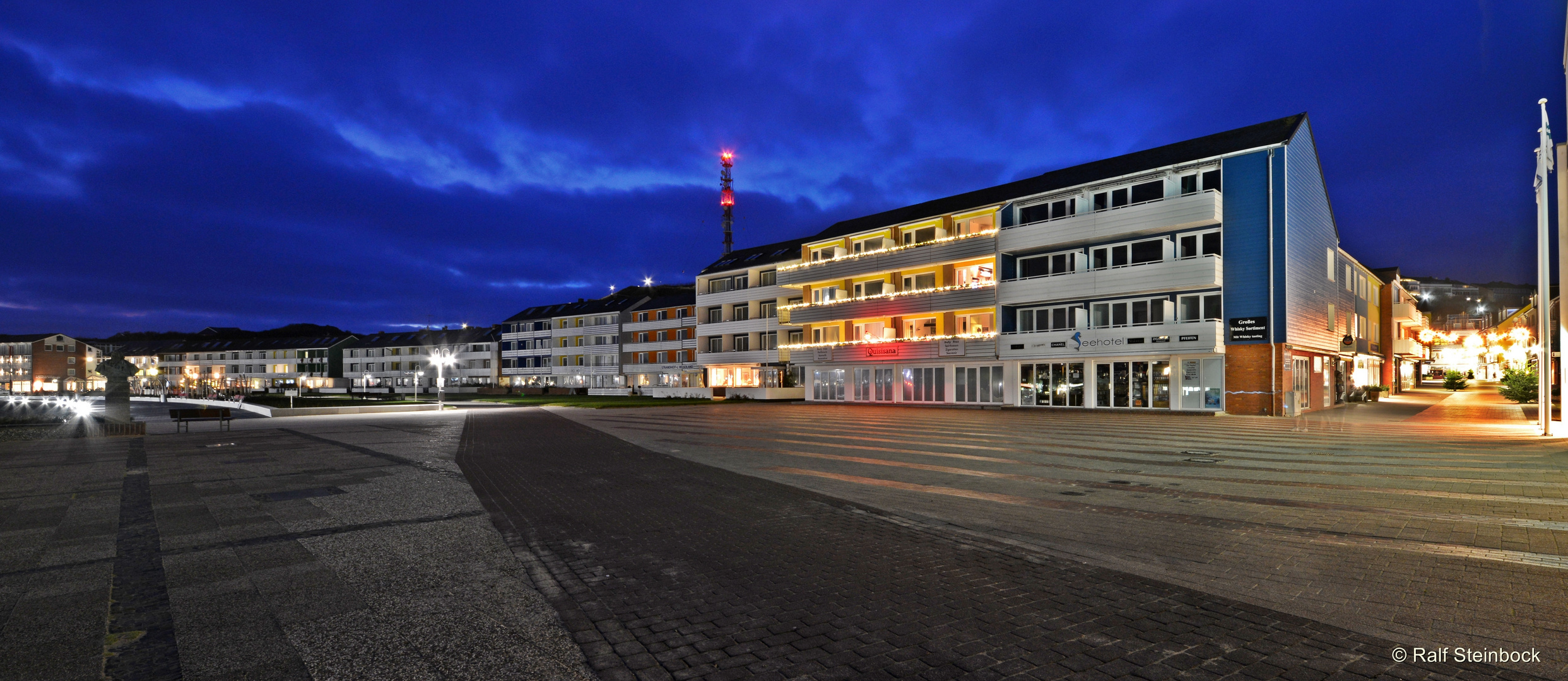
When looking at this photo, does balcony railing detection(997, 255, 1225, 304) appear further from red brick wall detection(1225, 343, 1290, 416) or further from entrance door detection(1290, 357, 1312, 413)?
entrance door detection(1290, 357, 1312, 413)

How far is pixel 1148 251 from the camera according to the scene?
3384 centimetres

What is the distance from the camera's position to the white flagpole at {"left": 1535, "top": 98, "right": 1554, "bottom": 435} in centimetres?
1819

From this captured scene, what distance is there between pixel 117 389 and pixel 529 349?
236 feet

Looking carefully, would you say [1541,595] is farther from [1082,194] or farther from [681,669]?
[1082,194]

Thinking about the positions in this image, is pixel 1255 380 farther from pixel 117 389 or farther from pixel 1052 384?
pixel 117 389

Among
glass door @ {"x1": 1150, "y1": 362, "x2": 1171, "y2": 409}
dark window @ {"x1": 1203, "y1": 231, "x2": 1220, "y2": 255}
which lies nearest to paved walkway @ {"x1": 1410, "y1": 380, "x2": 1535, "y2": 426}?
glass door @ {"x1": 1150, "y1": 362, "x2": 1171, "y2": 409}

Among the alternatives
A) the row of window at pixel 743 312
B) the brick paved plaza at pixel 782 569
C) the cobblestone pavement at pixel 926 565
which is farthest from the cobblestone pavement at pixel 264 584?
the row of window at pixel 743 312

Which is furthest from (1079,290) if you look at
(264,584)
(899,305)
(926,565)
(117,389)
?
(117,389)

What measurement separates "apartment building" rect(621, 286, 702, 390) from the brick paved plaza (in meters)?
58.0

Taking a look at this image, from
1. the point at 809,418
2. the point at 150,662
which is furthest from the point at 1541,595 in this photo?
the point at 809,418

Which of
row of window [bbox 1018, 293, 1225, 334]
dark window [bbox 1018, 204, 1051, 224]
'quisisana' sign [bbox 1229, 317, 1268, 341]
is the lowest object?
'quisisana' sign [bbox 1229, 317, 1268, 341]

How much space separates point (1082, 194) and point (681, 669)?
36.5m

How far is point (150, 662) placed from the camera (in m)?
4.43

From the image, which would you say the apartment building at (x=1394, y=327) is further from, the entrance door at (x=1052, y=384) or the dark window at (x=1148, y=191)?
the dark window at (x=1148, y=191)
